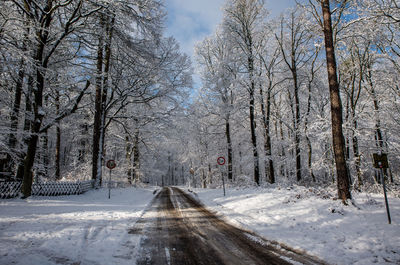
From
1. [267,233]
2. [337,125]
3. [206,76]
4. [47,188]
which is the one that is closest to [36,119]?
[47,188]

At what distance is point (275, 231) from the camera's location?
5949mm

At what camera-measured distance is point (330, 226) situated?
579 cm

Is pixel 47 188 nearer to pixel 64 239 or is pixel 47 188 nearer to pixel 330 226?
pixel 64 239

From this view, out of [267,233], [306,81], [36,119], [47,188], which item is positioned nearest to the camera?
[267,233]

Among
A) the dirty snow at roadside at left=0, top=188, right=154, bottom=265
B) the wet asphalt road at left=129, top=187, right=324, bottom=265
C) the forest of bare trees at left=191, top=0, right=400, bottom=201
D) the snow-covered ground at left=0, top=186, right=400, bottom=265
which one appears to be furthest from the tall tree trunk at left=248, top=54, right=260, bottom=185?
the dirty snow at roadside at left=0, top=188, right=154, bottom=265

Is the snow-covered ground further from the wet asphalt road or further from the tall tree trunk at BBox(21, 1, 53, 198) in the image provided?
the tall tree trunk at BBox(21, 1, 53, 198)

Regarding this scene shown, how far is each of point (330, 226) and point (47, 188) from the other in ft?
46.2

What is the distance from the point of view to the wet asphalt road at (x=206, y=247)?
13.2 feet

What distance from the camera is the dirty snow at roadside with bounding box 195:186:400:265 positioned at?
169 inches

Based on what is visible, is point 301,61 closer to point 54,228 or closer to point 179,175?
point 54,228

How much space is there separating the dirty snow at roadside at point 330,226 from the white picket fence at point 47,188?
32.1 feet

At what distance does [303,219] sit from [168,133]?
1609 centimetres

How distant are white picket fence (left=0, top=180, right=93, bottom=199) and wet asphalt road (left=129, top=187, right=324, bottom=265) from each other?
8.17 meters

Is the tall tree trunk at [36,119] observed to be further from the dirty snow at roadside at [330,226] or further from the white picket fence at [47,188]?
the dirty snow at roadside at [330,226]
